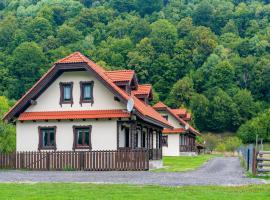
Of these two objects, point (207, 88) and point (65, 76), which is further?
→ point (207, 88)

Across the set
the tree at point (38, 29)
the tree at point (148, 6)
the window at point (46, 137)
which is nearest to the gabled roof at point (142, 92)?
the window at point (46, 137)

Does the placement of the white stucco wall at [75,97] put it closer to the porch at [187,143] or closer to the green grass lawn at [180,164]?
the green grass lawn at [180,164]

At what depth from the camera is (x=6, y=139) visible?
122 ft

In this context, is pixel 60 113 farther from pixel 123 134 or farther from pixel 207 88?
pixel 207 88

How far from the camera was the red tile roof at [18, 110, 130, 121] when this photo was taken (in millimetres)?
31750

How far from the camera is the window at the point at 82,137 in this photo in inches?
1290

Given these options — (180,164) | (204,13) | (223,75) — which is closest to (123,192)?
(180,164)

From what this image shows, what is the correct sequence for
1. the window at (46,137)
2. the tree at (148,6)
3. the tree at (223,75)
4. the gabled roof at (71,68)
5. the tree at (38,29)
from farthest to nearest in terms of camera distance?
the tree at (148,6)
the tree at (223,75)
the tree at (38,29)
the window at (46,137)
the gabled roof at (71,68)

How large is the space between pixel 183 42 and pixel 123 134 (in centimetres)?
11915

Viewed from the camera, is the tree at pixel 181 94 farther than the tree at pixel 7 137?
Yes

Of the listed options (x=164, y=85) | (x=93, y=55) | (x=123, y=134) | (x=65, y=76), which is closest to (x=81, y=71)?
(x=65, y=76)

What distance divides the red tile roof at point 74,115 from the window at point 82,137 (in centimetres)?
83

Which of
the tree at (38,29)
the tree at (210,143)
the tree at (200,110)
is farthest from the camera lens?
the tree at (38,29)

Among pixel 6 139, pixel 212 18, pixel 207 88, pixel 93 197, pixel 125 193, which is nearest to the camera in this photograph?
pixel 93 197
